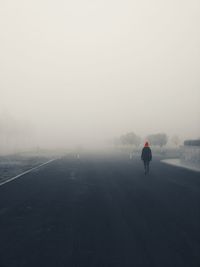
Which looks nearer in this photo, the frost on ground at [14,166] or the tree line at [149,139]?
the frost on ground at [14,166]

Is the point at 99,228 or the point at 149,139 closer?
the point at 99,228

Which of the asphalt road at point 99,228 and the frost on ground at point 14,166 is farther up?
the frost on ground at point 14,166

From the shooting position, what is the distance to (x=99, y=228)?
880 centimetres

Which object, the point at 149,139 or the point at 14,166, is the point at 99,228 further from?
the point at 149,139

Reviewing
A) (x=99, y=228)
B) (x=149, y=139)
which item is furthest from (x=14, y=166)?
(x=149, y=139)

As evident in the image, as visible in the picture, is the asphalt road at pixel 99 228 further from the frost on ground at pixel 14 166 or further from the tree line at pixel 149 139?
the tree line at pixel 149 139

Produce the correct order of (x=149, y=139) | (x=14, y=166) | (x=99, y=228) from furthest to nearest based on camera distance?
(x=149, y=139), (x=14, y=166), (x=99, y=228)

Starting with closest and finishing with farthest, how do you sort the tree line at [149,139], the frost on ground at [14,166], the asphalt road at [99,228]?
the asphalt road at [99,228] < the frost on ground at [14,166] < the tree line at [149,139]

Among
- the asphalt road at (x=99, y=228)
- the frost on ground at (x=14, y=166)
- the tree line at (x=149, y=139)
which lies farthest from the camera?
the tree line at (x=149, y=139)

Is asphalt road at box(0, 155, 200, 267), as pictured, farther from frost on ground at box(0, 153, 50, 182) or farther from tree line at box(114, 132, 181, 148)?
tree line at box(114, 132, 181, 148)

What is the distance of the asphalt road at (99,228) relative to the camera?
21.5ft

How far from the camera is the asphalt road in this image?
258 inches

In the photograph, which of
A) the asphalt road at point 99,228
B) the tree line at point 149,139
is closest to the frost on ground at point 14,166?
the asphalt road at point 99,228

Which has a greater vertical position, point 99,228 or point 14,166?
point 14,166
